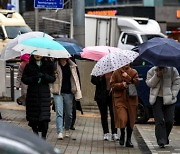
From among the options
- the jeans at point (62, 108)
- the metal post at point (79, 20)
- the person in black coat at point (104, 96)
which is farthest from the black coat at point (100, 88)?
the metal post at point (79, 20)

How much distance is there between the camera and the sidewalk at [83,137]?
958 centimetres

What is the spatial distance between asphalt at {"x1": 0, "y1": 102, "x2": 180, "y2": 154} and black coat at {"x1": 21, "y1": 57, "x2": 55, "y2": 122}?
28.3 inches

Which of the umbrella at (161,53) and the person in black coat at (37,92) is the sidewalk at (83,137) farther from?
the umbrella at (161,53)

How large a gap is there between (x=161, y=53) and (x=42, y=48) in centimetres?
202

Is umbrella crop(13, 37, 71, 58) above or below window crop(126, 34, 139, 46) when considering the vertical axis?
above

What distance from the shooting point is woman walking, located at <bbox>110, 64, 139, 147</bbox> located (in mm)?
9750

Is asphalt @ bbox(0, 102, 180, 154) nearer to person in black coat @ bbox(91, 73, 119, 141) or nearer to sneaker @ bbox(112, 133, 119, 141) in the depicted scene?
sneaker @ bbox(112, 133, 119, 141)

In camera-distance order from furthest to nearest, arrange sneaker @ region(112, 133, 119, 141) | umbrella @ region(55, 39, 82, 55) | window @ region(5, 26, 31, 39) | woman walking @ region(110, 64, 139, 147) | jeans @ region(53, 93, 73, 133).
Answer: window @ region(5, 26, 31, 39)
umbrella @ region(55, 39, 82, 55)
sneaker @ region(112, 133, 119, 141)
jeans @ region(53, 93, 73, 133)
woman walking @ region(110, 64, 139, 147)

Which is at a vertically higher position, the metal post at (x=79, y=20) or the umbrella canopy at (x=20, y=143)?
the metal post at (x=79, y=20)

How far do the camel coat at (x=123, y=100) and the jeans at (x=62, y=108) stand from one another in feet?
3.21

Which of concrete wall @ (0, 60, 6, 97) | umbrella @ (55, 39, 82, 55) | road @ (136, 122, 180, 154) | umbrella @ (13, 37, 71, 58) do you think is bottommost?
road @ (136, 122, 180, 154)

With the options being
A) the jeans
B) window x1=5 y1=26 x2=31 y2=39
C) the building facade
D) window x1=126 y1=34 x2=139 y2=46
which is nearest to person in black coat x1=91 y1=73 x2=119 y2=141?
the jeans

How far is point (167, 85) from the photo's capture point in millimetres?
9609

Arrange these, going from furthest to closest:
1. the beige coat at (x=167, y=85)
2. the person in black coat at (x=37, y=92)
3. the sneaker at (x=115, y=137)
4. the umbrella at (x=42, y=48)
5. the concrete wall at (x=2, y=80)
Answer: the concrete wall at (x=2, y=80) → the sneaker at (x=115, y=137) → the beige coat at (x=167, y=85) → the umbrella at (x=42, y=48) → the person in black coat at (x=37, y=92)
